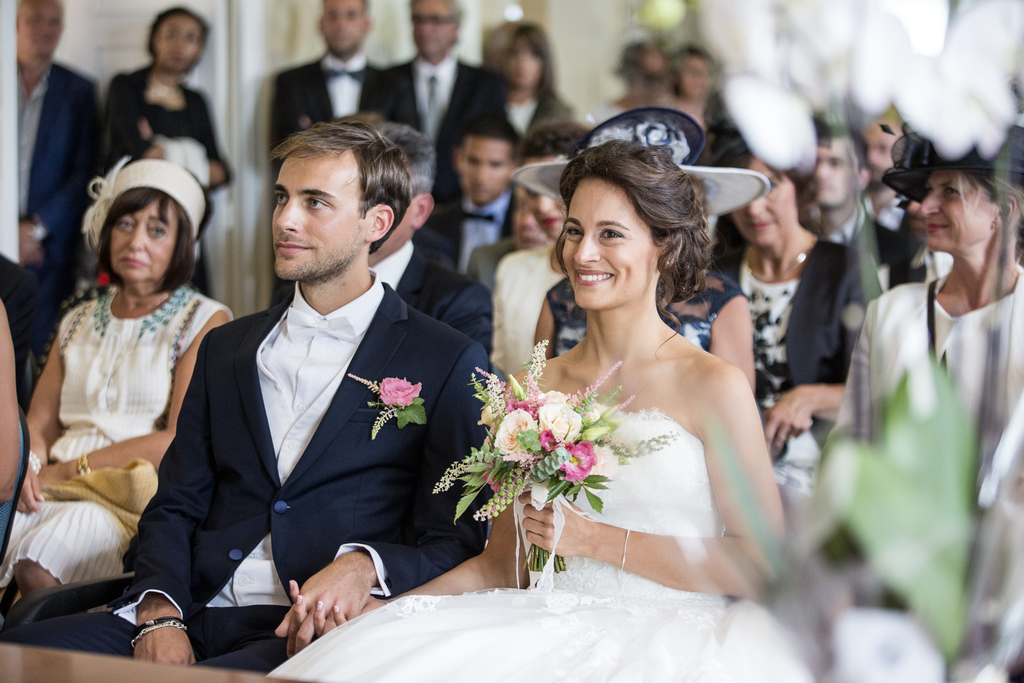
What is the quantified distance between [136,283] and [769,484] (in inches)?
117

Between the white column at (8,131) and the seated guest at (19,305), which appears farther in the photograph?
the white column at (8,131)

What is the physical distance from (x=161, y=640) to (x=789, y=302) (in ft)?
6.89

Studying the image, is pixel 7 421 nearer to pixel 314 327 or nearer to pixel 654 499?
pixel 314 327

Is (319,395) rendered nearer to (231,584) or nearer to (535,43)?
(231,584)

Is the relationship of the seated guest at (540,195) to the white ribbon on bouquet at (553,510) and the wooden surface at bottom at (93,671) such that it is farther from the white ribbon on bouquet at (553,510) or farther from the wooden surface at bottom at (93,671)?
the wooden surface at bottom at (93,671)

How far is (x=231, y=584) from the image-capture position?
6.79ft

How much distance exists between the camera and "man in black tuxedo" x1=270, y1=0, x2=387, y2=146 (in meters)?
5.08

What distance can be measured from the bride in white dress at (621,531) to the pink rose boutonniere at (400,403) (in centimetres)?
30

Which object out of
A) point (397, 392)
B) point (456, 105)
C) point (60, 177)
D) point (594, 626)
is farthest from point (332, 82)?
point (594, 626)

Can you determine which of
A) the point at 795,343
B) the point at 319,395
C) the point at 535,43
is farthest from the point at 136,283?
the point at 535,43

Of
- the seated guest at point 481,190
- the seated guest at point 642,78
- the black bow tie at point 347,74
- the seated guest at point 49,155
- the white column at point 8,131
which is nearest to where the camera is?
the white column at point 8,131

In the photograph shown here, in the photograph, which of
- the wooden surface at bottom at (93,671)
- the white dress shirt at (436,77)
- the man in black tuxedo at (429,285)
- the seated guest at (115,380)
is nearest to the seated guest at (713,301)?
the man in black tuxedo at (429,285)

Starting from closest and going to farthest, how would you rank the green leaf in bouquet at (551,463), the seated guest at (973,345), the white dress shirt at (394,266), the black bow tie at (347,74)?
1. the seated guest at (973,345)
2. the green leaf in bouquet at (551,463)
3. the white dress shirt at (394,266)
4. the black bow tie at (347,74)

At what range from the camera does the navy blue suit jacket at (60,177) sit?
4938 millimetres
